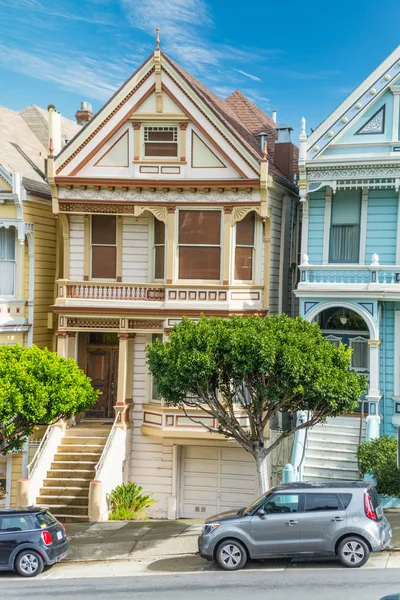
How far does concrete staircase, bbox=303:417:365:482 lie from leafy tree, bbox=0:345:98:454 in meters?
6.90

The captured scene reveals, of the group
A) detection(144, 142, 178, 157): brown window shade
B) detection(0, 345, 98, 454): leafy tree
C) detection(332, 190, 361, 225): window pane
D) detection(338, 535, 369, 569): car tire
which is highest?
detection(144, 142, 178, 157): brown window shade

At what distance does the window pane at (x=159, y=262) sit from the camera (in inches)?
1025

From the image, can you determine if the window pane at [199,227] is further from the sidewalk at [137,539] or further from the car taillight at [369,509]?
the car taillight at [369,509]

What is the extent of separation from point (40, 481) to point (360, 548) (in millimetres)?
10867

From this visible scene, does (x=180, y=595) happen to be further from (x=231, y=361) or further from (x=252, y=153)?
(x=252, y=153)

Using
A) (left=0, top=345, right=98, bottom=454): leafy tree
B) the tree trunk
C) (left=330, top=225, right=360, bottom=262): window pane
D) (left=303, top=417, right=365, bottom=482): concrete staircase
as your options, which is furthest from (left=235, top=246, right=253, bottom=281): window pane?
the tree trunk

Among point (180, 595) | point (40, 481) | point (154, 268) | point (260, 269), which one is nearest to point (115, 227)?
point (154, 268)

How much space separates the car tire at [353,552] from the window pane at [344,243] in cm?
1055

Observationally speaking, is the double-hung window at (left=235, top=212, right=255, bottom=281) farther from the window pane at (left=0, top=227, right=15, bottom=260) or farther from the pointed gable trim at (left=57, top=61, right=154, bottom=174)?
the window pane at (left=0, top=227, right=15, bottom=260)

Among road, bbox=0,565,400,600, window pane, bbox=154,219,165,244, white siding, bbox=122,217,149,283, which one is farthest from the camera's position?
white siding, bbox=122,217,149,283

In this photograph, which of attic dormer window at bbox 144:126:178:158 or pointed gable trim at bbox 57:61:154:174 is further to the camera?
attic dormer window at bbox 144:126:178:158

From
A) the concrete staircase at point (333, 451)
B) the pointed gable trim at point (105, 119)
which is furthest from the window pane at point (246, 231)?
the concrete staircase at point (333, 451)

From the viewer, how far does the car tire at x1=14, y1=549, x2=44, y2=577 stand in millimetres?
17766

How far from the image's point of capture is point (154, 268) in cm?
2612
